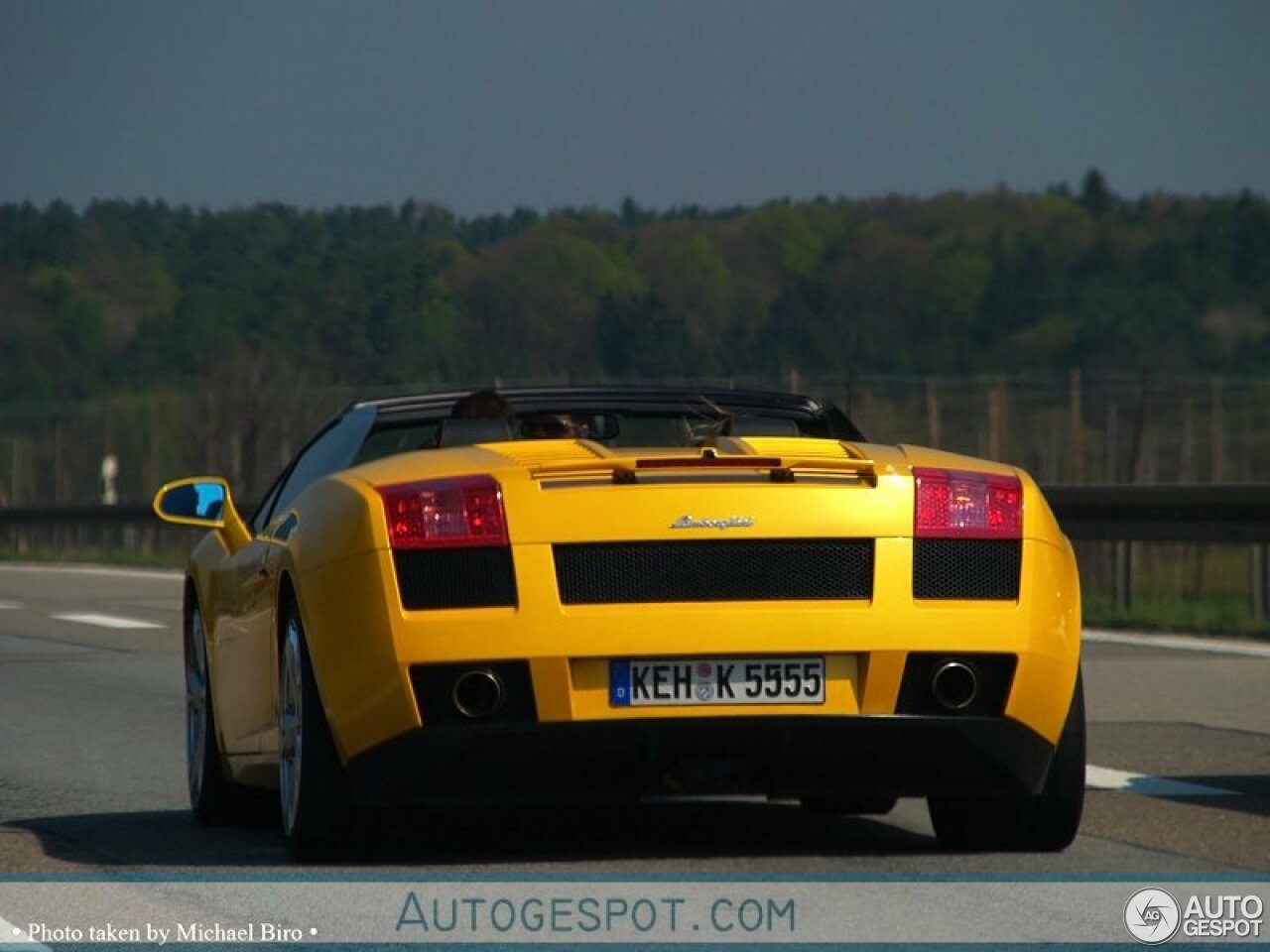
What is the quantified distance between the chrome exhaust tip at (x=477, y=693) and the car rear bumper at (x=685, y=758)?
4cm

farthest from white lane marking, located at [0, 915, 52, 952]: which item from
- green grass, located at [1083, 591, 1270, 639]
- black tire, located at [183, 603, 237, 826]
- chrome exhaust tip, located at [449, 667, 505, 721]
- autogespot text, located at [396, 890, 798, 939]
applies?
green grass, located at [1083, 591, 1270, 639]

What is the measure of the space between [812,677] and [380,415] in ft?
5.98

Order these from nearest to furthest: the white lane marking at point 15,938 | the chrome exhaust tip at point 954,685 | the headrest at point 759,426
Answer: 1. the white lane marking at point 15,938
2. the chrome exhaust tip at point 954,685
3. the headrest at point 759,426

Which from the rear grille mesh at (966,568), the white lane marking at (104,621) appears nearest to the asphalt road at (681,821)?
the rear grille mesh at (966,568)

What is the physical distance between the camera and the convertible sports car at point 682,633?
6.29m

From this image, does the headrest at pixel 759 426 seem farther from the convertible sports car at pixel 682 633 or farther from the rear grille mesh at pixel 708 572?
the rear grille mesh at pixel 708 572

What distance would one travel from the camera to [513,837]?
7.24m

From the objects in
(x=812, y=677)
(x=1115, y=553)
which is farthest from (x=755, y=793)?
(x=1115, y=553)

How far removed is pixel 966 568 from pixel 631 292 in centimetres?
7971

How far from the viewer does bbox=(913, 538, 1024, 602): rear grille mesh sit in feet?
21.1

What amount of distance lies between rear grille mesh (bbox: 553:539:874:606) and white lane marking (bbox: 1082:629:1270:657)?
28.6 ft

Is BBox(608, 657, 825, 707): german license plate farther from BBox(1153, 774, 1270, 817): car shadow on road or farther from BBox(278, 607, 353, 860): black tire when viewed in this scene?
BBox(1153, 774, 1270, 817): car shadow on road

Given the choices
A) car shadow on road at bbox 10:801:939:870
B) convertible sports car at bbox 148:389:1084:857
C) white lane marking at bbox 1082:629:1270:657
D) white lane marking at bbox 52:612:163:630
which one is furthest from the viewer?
white lane marking at bbox 52:612:163:630

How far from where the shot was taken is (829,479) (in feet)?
21.4
